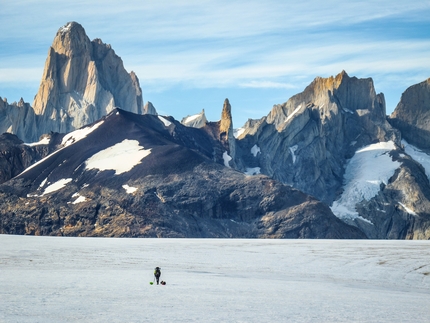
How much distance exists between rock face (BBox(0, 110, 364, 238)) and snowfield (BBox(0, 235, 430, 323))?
8259cm

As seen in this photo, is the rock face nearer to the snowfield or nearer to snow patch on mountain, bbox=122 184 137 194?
snow patch on mountain, bbox=122 184 137 194

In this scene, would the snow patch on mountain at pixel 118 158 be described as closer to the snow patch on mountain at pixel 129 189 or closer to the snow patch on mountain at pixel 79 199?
the snow patch on mountain at pixel 129 189

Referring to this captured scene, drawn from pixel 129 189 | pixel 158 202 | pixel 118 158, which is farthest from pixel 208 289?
pixel 118 158

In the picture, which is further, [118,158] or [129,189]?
[118,158]

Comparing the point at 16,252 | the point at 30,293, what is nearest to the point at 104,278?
the point at 30,293

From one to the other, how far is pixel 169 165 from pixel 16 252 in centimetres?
10164

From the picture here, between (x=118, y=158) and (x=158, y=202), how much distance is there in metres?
28.9

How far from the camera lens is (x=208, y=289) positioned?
4800 cm

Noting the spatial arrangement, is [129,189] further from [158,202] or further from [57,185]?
[57,185]

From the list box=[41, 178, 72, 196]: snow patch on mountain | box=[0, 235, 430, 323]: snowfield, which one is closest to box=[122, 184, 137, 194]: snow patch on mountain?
box=[41, 178, 72, 196]: snow patch on mountain

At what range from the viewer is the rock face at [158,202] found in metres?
163

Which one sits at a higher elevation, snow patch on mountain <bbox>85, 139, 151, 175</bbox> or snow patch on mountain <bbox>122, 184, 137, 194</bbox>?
snow patch on mountain <bbox>85, 139, 151, 175</bbox>

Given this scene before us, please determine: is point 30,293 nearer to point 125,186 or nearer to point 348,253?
point 348,253

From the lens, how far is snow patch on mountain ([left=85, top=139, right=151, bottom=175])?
184675 millimetres
